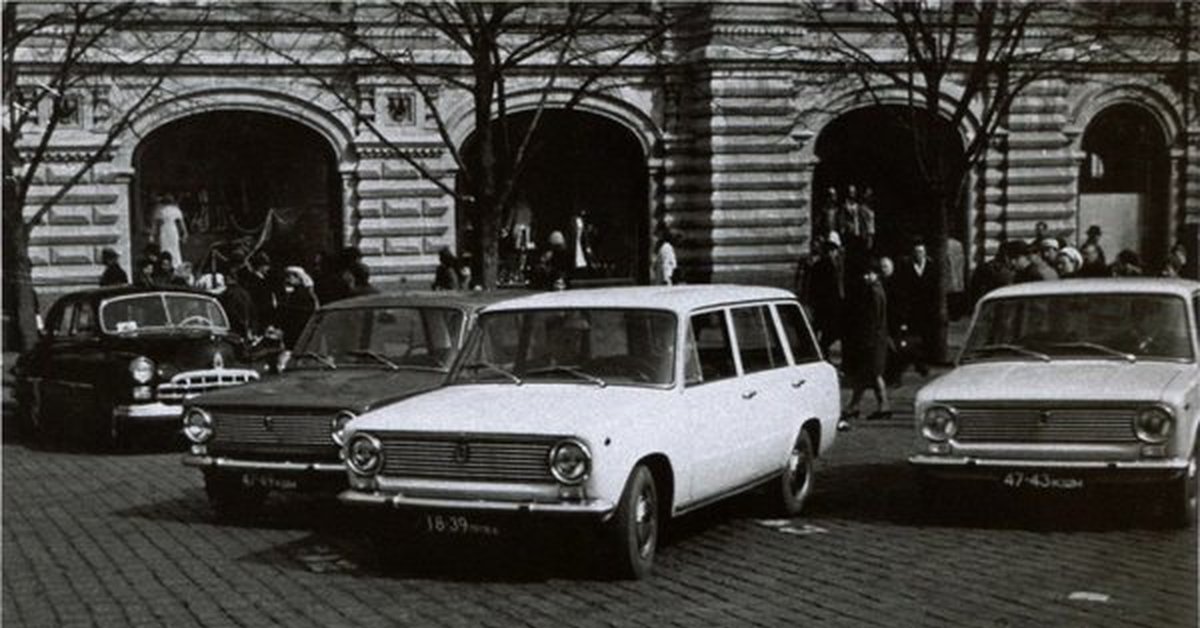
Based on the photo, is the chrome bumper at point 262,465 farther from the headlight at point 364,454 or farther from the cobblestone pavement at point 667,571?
the headlight at point 364,454

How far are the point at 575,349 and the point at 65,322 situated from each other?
8.25 m

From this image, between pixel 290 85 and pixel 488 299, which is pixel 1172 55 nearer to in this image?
pixel 290 85

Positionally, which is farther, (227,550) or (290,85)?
(290,85)

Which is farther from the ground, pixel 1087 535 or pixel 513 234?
pixel 513 234

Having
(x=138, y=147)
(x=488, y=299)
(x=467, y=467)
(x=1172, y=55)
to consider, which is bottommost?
(x=467, y=467)

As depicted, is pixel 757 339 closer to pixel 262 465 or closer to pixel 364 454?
pixel 364 454

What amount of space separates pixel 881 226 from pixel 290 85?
39.8 feet

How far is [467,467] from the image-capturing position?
8305 millimetres

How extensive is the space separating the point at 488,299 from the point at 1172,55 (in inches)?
918

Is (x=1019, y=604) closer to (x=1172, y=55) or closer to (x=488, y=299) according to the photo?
(x=488, y=299)

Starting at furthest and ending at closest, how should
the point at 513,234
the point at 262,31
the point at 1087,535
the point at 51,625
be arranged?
the point at 513,234
the point at 262,31
the point at 1087,535
the point at 51,625

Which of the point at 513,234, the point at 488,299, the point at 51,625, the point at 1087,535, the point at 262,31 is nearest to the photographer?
the point at 51,625

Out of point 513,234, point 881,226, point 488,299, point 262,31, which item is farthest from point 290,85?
point 488,299

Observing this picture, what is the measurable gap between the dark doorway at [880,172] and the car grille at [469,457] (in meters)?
23.1
